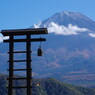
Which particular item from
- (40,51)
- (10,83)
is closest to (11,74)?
(10,83)

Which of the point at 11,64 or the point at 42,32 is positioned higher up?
the point at 42,32

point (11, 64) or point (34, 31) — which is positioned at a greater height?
point (34, 31)

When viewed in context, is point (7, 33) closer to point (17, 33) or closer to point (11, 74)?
point (17, 33)

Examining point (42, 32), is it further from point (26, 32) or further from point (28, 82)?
point (28, 82)

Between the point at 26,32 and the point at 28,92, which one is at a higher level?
the point at 26,32

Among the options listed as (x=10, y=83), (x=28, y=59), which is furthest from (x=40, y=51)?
(x=10, y=83)

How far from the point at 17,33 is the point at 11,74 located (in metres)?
3.13

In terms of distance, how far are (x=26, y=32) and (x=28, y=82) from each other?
3.76 meters

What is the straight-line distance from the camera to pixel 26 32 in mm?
30734

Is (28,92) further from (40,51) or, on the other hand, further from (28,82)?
(40,51)

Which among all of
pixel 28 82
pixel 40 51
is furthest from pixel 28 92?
pixel 40 51

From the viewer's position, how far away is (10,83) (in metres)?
30.7

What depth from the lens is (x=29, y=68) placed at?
30.7 meters

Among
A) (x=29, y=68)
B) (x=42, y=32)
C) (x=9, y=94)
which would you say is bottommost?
(x=9, y=94)
